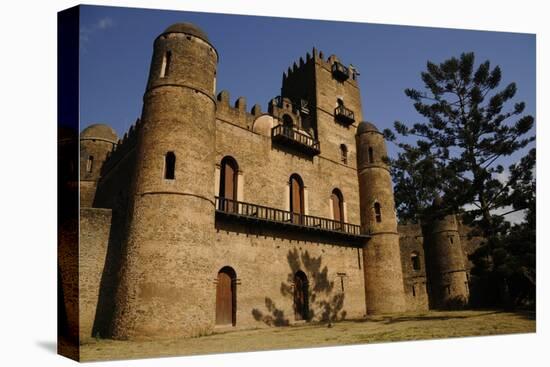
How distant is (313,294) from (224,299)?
4.76 m

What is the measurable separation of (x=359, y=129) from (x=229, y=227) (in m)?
11.3

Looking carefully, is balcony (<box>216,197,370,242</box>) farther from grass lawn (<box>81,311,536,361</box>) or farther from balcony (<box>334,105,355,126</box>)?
balcony (<box>334,105,355,126</box>)

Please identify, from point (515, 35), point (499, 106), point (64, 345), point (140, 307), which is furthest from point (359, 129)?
point (64, 345)

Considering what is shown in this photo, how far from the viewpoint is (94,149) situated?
24078mm

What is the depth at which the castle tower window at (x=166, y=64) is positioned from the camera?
51.5 ft

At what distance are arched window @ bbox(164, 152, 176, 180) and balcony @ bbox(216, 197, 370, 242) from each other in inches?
88.7

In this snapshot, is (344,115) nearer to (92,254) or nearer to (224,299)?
(224,299)

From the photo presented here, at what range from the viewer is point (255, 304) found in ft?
55.4

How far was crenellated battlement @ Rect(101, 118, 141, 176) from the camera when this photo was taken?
722 inches

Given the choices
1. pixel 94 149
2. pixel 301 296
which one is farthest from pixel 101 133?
pixel 301 296

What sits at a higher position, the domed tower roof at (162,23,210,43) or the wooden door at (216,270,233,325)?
the domed tower roof at (162,23,210,43)

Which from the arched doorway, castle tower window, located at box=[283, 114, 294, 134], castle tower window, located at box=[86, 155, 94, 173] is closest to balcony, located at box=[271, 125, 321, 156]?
castle tower window, located at box=[283, 114, 294, 134]

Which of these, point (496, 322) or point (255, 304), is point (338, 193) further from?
point (496, 322)

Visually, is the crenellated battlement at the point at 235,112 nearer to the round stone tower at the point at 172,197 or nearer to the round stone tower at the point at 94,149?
the round stone tower at the point at 172,197
